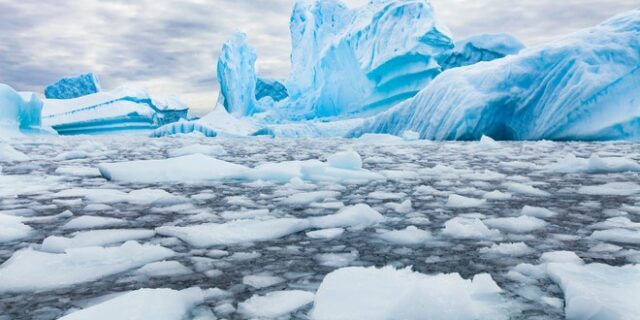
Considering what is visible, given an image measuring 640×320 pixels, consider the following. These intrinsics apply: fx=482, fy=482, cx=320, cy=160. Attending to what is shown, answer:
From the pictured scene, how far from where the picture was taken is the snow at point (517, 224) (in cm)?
229

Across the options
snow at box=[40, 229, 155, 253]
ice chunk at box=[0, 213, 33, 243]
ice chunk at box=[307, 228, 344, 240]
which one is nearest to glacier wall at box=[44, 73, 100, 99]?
ice chunk at box=[0, 213, 33, 243]

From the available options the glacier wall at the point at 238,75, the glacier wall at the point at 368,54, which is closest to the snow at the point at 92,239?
the glacier wall at the point at 368,54

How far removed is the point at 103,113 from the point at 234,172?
28.8 meters

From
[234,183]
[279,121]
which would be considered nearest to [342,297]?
[234,183]

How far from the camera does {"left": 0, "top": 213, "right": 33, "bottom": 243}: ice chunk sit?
216 centimetres

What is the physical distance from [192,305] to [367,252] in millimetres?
810

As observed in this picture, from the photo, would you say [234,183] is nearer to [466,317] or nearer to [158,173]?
[158,173]

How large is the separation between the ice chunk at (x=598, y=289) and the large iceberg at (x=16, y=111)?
64.1ft

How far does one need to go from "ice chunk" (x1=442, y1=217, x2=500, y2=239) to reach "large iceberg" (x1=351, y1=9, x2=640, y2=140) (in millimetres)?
10407

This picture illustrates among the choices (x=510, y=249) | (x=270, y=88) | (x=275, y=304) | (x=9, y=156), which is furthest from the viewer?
(x=270, y=88)

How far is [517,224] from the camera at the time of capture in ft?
7.72

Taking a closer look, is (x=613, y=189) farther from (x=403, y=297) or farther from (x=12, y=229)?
(x=12, y=229)

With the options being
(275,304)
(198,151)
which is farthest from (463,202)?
(198,151)

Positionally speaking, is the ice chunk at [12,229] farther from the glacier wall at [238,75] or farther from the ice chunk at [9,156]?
the glacier wall at [238,75]
